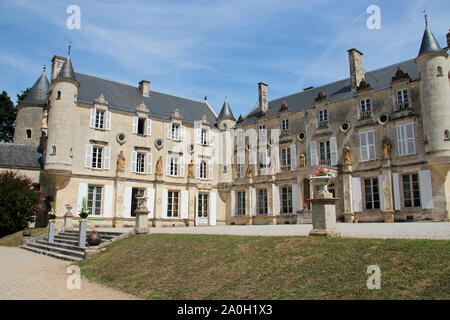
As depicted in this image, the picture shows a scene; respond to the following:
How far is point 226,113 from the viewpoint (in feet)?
101

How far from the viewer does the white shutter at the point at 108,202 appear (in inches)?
929

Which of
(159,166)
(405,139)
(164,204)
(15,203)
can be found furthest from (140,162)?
(405,139)

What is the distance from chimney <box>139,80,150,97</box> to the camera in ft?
96.2

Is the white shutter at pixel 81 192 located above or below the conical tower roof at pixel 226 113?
below

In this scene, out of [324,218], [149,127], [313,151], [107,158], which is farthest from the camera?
[149,127]

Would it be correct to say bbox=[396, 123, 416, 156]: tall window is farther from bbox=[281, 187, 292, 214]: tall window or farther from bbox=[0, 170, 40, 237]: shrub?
bbox=[0, 170, 40, 237]: shrub

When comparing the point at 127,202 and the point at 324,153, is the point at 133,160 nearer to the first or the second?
the point at 127,202

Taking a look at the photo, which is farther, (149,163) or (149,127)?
(149,127)

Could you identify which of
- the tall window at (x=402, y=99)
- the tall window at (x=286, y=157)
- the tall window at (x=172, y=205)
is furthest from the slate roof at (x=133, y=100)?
the tall window at (x=402, y=99)

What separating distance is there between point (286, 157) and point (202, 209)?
781 cm

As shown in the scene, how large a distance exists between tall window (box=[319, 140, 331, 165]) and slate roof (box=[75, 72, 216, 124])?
1099 centimetres

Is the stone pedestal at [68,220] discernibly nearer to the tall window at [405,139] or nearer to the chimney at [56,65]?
the chimney at [56,65]

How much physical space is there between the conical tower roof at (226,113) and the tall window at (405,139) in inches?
556
